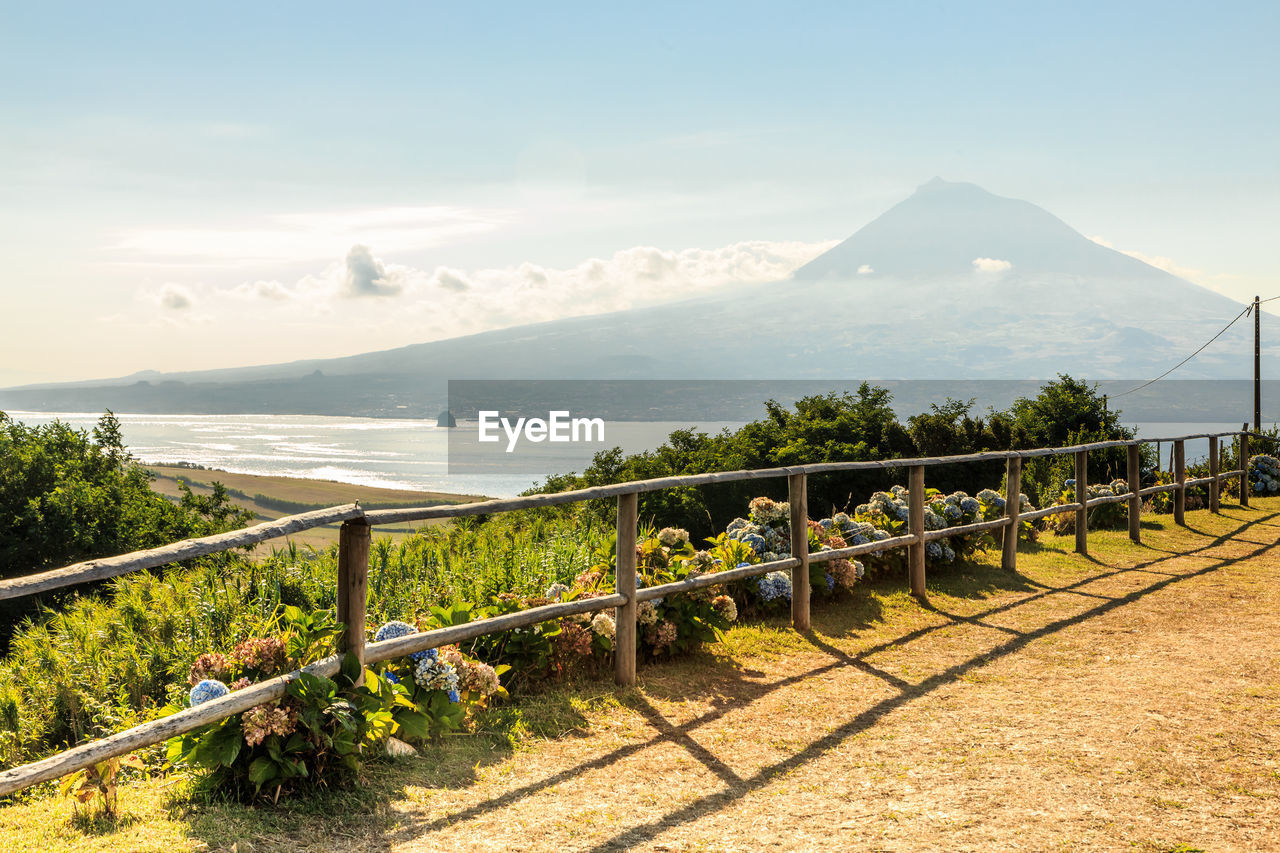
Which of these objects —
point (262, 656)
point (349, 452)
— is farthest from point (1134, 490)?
point (349, 452)

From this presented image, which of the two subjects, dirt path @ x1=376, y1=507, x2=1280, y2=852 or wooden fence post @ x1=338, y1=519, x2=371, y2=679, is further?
wooden fence post @ x1=338, y1=519, x2=371, y2=679

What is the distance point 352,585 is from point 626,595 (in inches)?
71.1

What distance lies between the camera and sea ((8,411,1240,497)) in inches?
4067

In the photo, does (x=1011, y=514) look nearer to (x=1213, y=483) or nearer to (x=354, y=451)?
(x=1213, y=483)

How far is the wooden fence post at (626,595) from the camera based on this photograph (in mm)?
5113

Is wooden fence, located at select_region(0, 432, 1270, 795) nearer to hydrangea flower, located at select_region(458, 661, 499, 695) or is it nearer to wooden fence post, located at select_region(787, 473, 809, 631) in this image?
wooden fence post, located at select_region(787, 473, 809, 631)

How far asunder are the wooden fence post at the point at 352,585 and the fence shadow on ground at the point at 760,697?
1.94ft

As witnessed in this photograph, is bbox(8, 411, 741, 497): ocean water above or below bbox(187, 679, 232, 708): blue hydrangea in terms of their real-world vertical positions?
below

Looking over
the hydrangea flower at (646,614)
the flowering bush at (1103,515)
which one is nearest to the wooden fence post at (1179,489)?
the flowering bush at (1103,515)

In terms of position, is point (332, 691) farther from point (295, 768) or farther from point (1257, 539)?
point (1257, 539)

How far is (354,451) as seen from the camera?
146 meters

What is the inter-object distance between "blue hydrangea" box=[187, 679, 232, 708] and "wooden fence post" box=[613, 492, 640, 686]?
7.39 feet

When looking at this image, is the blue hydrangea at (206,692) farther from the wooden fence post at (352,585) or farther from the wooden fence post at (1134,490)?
the wooden fence post at (1134,490)

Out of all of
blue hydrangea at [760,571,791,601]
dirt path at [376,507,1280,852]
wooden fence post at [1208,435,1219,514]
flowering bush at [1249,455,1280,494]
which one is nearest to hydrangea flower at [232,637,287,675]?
dirt path at [376,507,1280,852]
